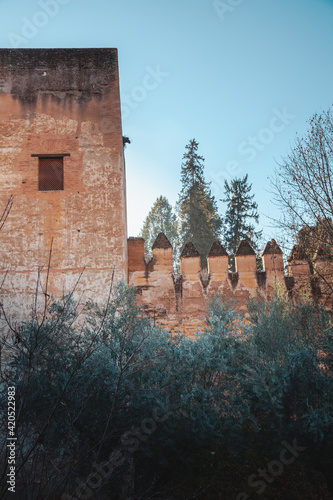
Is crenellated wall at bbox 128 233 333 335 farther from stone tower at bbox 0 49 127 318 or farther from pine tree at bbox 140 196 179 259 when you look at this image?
pine tree at bbox 140 196 179 259

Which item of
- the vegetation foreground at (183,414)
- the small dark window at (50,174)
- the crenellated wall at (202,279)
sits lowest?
the vegetation foreground at (183,414)

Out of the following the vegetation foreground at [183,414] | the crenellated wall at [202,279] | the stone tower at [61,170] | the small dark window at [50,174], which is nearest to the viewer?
the vegetation foreground at [183,414]

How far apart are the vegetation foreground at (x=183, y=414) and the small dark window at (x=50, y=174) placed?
3.63 meters

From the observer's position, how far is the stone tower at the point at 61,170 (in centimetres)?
796

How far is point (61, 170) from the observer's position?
28.0 feet

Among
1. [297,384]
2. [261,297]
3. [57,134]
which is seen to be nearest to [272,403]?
[297,384]

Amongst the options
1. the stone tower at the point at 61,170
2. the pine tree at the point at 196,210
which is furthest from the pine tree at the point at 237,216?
the stone tower at the point at 61,170

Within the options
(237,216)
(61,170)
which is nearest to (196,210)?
(237,216)

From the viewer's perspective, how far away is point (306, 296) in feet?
29.6

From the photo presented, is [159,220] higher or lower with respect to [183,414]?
higher

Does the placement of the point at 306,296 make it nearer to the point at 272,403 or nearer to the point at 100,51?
the point at 272,403

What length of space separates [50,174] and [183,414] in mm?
5788

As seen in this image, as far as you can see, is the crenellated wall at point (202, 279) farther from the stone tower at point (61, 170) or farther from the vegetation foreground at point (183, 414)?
the vegetation foreground at point (183, 414)

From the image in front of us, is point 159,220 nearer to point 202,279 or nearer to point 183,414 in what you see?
point 202,279
